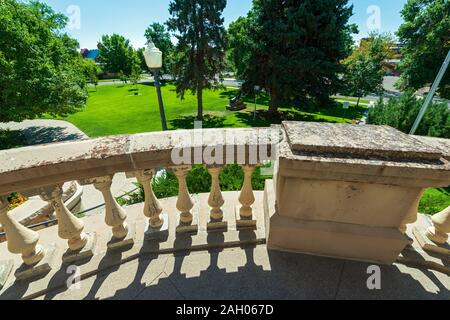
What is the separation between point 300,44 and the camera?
14.6m

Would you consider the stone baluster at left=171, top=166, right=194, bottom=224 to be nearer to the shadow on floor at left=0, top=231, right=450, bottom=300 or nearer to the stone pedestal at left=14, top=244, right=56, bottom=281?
the shadow on floor at left=0, top=231, right=450, bottom=300

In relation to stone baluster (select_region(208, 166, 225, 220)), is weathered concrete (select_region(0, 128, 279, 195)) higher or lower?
higher

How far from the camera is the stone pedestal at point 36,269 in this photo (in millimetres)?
1900

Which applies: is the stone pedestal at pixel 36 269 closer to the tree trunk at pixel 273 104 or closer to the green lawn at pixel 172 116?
the green lawn at pixel 172 116

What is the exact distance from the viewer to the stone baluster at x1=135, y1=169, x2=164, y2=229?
6.40 feet

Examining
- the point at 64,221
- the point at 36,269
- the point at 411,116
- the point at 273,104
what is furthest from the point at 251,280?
the point at 273,104

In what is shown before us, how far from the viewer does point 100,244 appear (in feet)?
7.29

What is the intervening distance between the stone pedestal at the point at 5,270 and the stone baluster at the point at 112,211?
899 millimetres

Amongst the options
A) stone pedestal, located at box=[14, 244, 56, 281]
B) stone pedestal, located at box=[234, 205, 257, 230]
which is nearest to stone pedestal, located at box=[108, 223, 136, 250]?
stone pedestal, located at box=[14, 244, 56, 281]

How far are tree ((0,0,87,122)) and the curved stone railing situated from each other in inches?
484

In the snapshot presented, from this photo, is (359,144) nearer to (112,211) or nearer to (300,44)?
(112,211)

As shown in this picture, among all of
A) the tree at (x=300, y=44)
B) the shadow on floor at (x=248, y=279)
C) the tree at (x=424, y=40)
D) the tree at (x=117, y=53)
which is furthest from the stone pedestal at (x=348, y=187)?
the tree at (x=117, y=53)

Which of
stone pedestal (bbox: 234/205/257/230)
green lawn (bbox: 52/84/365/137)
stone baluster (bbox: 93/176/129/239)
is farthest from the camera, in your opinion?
green lawn (bbox: 52/84/365/137)

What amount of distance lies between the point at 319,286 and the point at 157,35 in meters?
59.9
